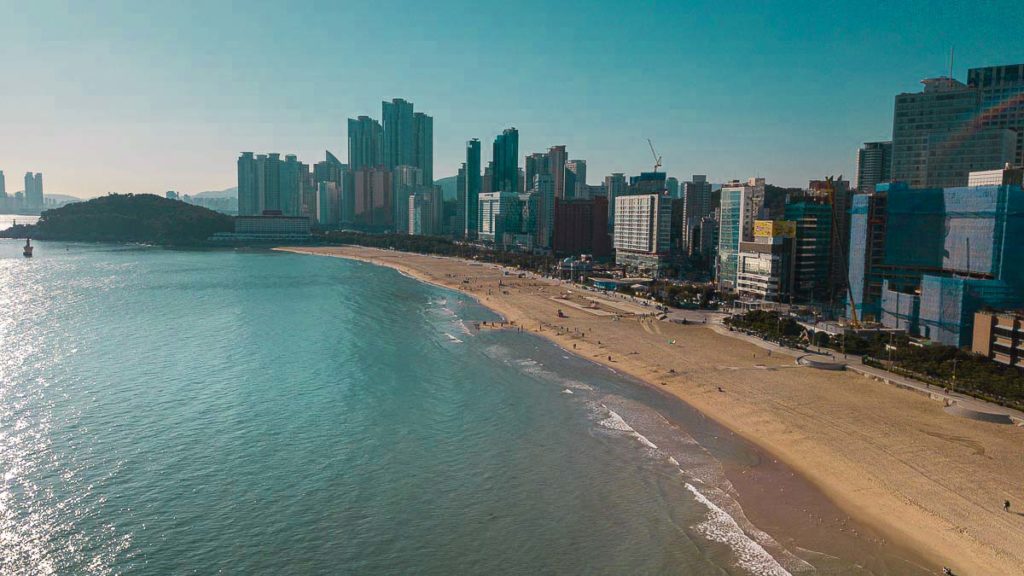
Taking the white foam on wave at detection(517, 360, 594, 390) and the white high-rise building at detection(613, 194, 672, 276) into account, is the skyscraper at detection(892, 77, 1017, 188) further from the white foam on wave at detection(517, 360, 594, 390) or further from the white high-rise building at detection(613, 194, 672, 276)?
the white foam on wave at detection(517, 360, 594, 390)

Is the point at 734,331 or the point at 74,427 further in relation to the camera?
the point at 734,331

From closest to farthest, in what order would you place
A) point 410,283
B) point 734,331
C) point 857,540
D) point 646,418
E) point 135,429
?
point 857,540, point 135,429, point 646,418, point 734,331, point 410,283

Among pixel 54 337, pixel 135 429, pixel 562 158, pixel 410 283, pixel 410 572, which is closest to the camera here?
pixel 410 572

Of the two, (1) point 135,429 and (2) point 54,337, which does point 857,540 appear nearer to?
(1) point 135,429

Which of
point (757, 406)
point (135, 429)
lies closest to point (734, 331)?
point (757, 406)

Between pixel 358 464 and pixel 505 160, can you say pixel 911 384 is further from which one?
pixel 505 160

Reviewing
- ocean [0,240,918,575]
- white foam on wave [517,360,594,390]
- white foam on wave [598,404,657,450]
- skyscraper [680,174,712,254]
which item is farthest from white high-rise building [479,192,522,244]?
white foam on wave [598,404,657,450]

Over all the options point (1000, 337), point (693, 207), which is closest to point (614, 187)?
point (693, 207)
